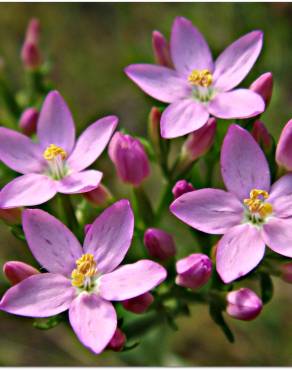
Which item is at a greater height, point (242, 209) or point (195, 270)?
point (242, 209)

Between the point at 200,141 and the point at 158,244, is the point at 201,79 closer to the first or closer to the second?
A: the point at 200,141

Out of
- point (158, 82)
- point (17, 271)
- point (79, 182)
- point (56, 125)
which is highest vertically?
point (158, 82)

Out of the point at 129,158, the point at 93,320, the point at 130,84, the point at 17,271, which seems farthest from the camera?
the point at 130,84

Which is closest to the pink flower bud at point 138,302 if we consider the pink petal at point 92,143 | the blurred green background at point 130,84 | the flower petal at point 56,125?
the pink petal at point 92,143

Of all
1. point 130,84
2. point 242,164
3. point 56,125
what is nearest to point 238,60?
point 242,164

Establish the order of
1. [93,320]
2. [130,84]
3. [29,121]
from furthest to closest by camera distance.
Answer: [130,84], [29,121], [93,320]

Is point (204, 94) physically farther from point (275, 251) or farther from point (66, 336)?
point (66, 336)

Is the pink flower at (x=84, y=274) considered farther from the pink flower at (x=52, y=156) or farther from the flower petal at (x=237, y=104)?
the flower petal at (x=237, y=104)

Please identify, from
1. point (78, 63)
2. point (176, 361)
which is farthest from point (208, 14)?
point (176, 361)

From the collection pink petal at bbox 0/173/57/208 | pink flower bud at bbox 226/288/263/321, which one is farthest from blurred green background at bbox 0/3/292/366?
pink flower bud at bbox 226/288/263/321
